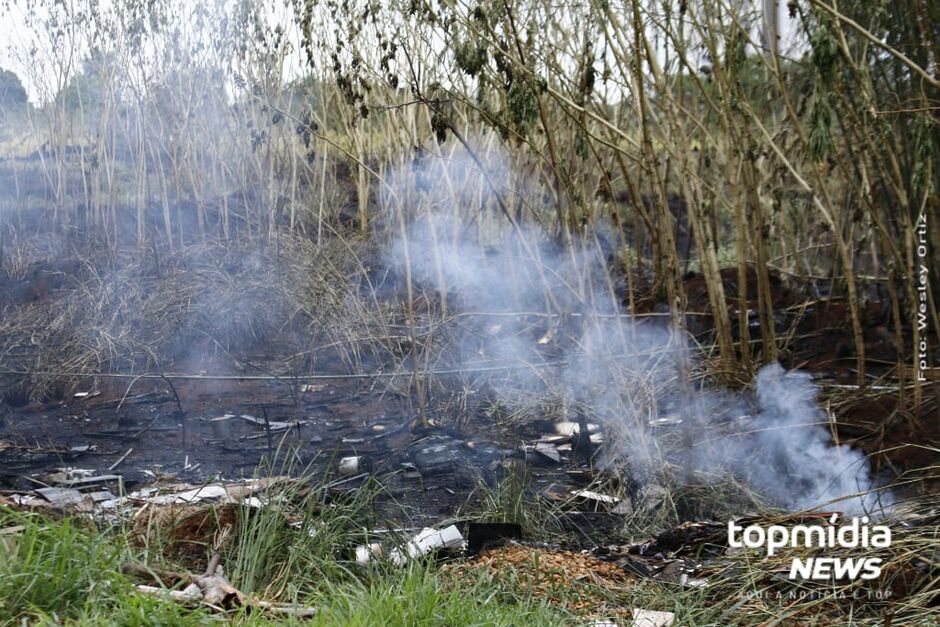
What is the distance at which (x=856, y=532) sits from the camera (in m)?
2.73

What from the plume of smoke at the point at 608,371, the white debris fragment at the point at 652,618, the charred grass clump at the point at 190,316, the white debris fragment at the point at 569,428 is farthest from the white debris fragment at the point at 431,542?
the charred grass clump at the point at 190,316

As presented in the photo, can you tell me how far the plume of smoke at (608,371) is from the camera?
3777 mm

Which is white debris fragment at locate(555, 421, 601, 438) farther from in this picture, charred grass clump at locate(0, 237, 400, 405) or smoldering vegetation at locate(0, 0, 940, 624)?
charred grass clump at locate(0, 237, 400, 405)

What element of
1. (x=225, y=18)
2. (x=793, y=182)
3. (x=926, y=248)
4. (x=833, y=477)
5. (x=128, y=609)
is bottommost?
(x=833, y=477)

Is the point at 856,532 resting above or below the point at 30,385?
below

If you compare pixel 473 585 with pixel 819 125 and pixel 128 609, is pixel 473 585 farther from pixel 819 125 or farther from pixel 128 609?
pixel 819 125

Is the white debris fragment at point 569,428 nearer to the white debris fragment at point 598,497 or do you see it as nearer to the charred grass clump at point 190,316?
the white debris fragment at point 598,497

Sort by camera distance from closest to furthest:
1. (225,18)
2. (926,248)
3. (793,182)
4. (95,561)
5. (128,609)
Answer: (128,609) → (95,561) → (926,248) → (225,18) → (793,182)

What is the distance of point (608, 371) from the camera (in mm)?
3945

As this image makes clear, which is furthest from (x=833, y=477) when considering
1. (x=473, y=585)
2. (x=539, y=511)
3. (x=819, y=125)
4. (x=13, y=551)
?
(x=13, y=551)

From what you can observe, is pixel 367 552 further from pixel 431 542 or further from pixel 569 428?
pixel 569 428

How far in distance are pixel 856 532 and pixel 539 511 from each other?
A: 119cm

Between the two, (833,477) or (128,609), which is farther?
(833,477)

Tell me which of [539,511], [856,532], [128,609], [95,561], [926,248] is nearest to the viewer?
[128,609]
